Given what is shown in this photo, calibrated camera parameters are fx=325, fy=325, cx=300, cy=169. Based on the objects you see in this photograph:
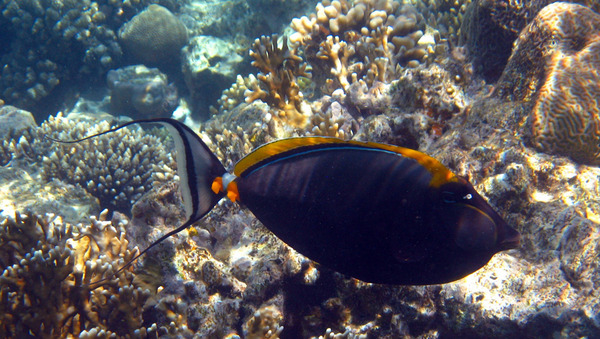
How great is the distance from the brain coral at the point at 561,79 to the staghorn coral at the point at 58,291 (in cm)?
360

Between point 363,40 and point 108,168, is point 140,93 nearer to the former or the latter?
point 108,168

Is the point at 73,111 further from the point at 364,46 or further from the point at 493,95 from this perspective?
the point at 493,95

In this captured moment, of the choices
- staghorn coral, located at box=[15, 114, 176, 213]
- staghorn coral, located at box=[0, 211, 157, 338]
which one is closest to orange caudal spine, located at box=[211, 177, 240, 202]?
staghorn coral, located at box=[0, 211, 157, 338]

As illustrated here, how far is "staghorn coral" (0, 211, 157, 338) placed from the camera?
7.88 ft

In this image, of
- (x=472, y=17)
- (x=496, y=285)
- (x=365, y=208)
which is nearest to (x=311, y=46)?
(x=472, y=17)

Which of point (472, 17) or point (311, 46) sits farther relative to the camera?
point (311, 46)

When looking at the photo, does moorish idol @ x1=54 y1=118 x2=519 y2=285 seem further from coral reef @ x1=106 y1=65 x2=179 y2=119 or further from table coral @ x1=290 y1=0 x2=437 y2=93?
coral reef @ x1=106 y1=65 x2=179 y2=119

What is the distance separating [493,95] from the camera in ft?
10.5

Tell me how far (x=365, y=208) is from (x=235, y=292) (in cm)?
180

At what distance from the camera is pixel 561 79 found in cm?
281

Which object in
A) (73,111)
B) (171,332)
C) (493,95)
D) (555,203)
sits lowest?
(73,111)

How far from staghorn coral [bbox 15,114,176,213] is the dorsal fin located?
169 inches

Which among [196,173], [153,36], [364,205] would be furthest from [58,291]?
[153,36]

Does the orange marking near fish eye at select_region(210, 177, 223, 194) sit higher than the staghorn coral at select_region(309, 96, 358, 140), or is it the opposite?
the orange marking near fish eye at select_region(210, 177, 223, 194)
